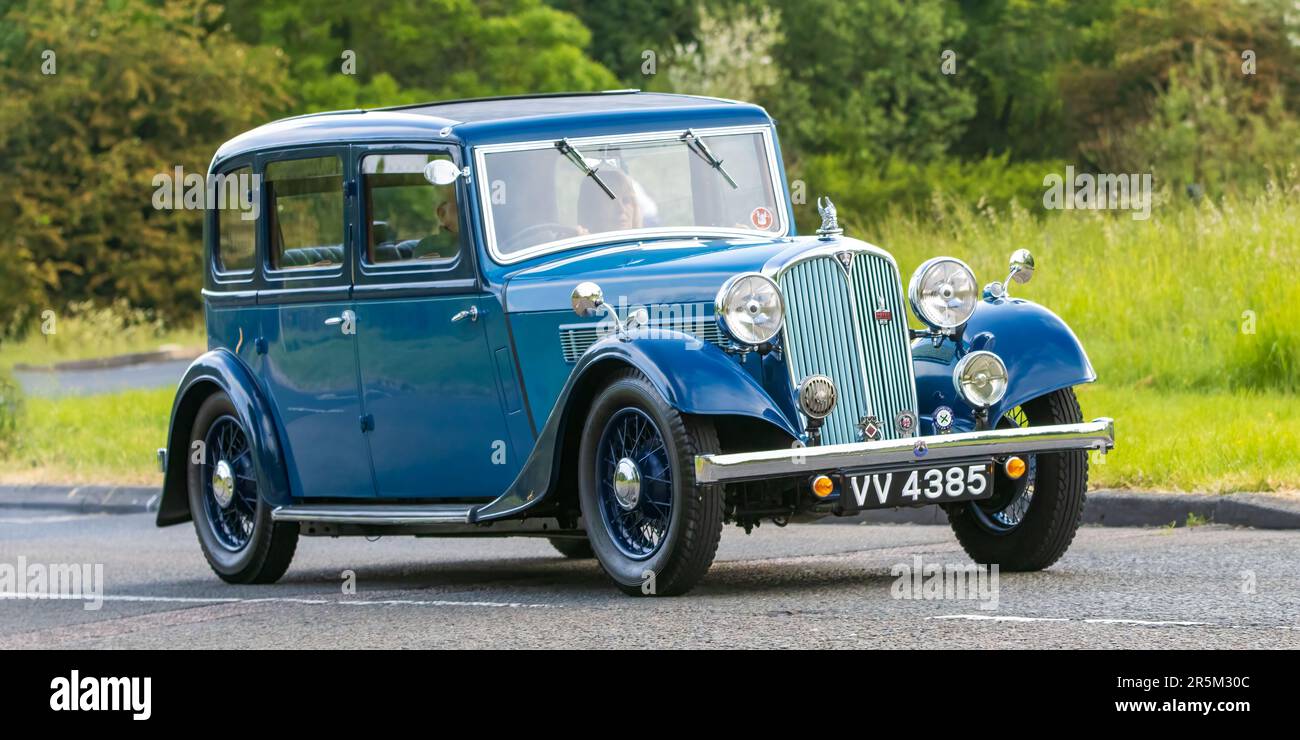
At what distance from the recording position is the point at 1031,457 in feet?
30.1

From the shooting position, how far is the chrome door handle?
10.1m

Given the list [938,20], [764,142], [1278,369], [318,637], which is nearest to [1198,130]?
[938,20]

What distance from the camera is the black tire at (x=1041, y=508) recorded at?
29.7 ft

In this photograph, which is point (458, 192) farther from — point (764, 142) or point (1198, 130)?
point (1198, 130)

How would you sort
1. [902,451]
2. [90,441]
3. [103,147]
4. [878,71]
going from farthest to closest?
[878,71] < [103,147] < [90,441] < [902,451]

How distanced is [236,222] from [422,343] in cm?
209

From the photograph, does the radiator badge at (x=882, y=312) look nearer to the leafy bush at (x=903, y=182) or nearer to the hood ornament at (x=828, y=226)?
the hood ornament at (x=828, y=226)

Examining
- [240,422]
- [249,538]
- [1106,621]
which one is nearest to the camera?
[1106,621]

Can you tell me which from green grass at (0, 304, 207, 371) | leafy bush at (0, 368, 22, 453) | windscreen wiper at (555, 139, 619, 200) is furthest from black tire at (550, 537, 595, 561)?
green grass at (0, 304, 207, 371)

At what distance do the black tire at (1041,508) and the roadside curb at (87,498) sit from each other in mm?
9423

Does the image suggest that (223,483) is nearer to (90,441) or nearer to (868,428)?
(868,428)

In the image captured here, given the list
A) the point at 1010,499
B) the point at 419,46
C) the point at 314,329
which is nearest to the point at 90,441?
the point at 314,329

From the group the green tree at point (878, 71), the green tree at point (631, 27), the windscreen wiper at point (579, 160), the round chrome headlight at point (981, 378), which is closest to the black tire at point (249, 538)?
the windscreen wiper at point (579, 160)

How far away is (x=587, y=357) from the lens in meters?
8.63
